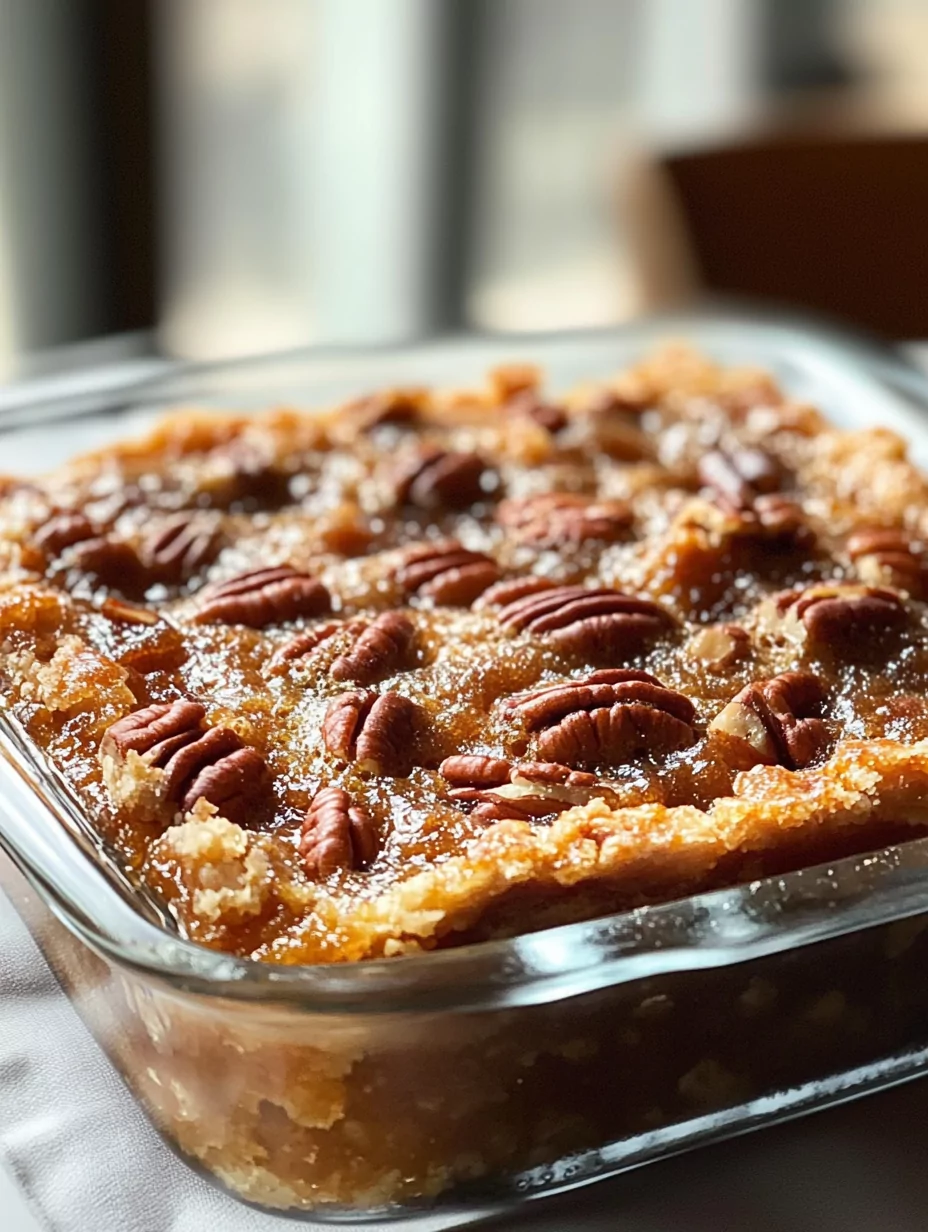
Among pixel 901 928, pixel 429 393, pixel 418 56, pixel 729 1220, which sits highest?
pixel 418 56

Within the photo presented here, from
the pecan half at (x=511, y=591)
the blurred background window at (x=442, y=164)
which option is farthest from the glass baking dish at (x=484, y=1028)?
the blurred background window at (x=442, y=164)

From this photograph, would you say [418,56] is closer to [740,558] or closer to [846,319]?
[846,319]

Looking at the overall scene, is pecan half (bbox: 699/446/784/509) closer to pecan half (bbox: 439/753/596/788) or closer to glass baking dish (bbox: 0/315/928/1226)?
pecan half (bbox: 439/753/596/788)

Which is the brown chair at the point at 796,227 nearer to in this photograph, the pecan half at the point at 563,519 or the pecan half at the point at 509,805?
the pecan half at the point at 563,519

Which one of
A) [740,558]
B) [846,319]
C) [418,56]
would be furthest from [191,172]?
[740,558]

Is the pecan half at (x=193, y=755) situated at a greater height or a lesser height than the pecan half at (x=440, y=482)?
lesser

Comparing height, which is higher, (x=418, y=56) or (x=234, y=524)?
(x=418, y=56)

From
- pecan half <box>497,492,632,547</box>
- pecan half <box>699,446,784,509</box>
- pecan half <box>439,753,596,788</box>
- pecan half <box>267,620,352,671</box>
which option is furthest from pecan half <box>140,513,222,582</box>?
pecan half <box>699,446,784,509</box>

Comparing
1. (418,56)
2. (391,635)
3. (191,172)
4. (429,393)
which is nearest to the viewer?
(391,635)
